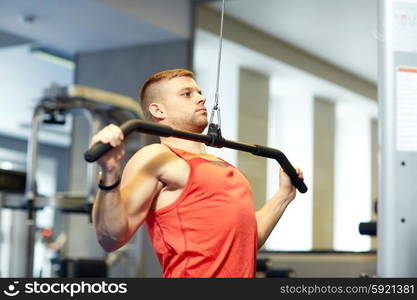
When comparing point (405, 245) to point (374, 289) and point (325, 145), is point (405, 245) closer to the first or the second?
point (374, 289)

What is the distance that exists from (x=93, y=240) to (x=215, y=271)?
5134mm

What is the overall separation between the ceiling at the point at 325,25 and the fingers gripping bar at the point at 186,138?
3.74 metres

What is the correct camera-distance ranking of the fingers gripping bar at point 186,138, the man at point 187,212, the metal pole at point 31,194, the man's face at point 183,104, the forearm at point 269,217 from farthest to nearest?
the metal pole at point 31,194, the forearm at point 269,217, the man's face at point 183,104, the man at point 187,212, the fingers gripping bar at point 186,138

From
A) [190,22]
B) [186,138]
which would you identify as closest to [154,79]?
[186,138]

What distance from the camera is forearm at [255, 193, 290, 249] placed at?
195 cm

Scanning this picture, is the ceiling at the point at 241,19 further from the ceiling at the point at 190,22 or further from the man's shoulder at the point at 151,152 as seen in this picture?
the man's shoulder at the point at 151,152

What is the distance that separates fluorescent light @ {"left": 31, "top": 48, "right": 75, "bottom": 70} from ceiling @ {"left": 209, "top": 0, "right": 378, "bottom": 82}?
2543mm

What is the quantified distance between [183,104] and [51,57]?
20.5 ft

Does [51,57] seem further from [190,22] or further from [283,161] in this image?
[283,161]

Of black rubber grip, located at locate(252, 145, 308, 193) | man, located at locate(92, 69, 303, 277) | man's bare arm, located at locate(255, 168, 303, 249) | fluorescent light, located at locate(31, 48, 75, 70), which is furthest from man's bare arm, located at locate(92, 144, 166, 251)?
fluorescent light, located at locate(31, 48, 75, 70)

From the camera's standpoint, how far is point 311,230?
584 centimetres

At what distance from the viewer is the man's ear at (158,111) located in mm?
1852

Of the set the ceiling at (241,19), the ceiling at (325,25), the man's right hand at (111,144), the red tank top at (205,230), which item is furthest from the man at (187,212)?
the ceiling at (325,25)

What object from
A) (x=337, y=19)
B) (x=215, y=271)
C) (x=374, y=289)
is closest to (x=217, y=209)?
(x=215, y=271)
